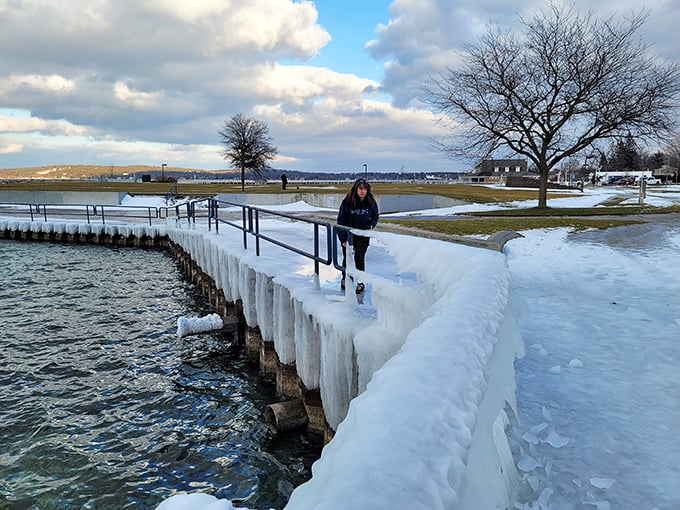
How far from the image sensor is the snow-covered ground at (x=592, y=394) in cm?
282

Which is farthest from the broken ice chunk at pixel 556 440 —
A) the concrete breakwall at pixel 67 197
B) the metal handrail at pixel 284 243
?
the concrete breakwall at pixel 67 197

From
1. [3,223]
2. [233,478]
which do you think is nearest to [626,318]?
[233,478]

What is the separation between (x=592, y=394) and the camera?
4.09 meters

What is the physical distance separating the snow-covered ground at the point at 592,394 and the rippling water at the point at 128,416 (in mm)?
2144

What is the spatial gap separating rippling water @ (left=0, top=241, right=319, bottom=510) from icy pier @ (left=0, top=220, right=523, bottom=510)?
30.5 inches

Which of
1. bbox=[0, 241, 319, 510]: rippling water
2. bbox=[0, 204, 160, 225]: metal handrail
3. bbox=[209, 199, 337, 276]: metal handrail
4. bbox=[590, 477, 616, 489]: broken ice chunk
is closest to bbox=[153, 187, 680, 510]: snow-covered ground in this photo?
bbox=[590, 477, 616, 489]: broken ice chunk

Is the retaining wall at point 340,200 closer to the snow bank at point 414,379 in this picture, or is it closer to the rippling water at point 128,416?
the rippling water at point 128,416

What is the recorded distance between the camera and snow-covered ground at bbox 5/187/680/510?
9.27 ft

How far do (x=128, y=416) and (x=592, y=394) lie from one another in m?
5.91

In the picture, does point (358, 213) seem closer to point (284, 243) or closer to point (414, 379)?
point (284, 243)

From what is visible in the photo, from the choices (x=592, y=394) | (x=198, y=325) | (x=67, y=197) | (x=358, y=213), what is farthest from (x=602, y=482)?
(x=67, y=197)

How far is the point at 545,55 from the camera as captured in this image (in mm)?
25297

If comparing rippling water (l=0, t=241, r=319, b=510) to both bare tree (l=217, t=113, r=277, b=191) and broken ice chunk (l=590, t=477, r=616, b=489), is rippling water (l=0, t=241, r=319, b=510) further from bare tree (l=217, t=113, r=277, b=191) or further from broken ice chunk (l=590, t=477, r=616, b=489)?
bare tree (l=217, t=113, r=277, b=191)

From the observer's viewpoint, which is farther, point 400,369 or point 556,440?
point 556,440
